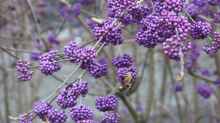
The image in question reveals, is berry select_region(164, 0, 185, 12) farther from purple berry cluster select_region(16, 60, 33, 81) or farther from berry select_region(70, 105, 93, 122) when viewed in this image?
purple berry cluster select_region(16, 60, 33, 81)

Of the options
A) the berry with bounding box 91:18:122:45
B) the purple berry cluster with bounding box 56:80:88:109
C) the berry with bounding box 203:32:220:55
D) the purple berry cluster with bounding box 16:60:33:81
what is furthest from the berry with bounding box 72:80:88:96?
the berry with bounding box 203:32:220:55

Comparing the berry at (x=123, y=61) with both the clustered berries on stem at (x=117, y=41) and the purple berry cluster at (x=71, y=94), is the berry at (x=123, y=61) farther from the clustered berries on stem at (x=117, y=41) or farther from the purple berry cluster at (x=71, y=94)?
the purple berry cluster at (x=71, y=94)

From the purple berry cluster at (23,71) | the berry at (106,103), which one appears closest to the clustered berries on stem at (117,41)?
the berry at (106,103)

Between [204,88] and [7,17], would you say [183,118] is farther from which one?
[7,17]

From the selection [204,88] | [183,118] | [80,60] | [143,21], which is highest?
[143,21]

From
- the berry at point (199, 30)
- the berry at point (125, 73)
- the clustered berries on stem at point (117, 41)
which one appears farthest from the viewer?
the berry at point (125, 73)

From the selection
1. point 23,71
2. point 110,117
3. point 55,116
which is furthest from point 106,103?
point 23,71

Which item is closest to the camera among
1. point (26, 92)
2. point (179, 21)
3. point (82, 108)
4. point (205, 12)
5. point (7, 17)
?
point (179, 21)

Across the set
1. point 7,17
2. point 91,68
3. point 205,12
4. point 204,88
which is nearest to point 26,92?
point 7,17
